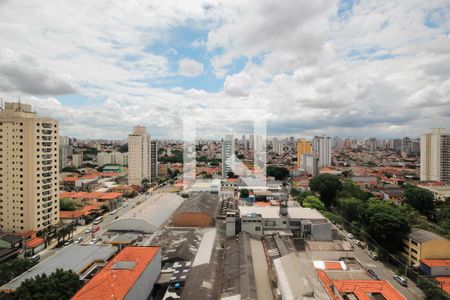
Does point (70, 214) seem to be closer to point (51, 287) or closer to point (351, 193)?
point (51, 287)

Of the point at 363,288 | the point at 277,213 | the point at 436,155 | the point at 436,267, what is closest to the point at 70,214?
the point at 277,213

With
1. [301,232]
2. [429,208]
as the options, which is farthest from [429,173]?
[301,232]

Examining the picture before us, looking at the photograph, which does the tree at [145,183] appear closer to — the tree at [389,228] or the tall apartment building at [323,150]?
the tree at [389,228]

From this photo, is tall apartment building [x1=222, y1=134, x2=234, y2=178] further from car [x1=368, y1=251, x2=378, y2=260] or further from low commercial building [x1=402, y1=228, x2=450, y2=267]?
low commercial building [x1=402, y1=228, x2=450, y2=267]

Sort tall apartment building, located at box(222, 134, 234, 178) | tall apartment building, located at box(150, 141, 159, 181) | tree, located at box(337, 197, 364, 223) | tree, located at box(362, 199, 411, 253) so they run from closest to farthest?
1. tree, located at box(362, 199, 411, 253)
2. tree, located at box(337, 197, 364, 223)
3. tall apartment building, located at box(222, 134, 234, 178)
4. tall apartment building, located at box(150, 141, 159, 181)

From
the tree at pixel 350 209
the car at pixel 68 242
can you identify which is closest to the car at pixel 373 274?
the tree at pixel 350 209

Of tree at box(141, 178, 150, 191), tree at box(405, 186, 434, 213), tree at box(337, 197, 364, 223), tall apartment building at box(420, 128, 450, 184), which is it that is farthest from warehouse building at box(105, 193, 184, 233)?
tall apartment building at box(420, 128, 450, 184)
